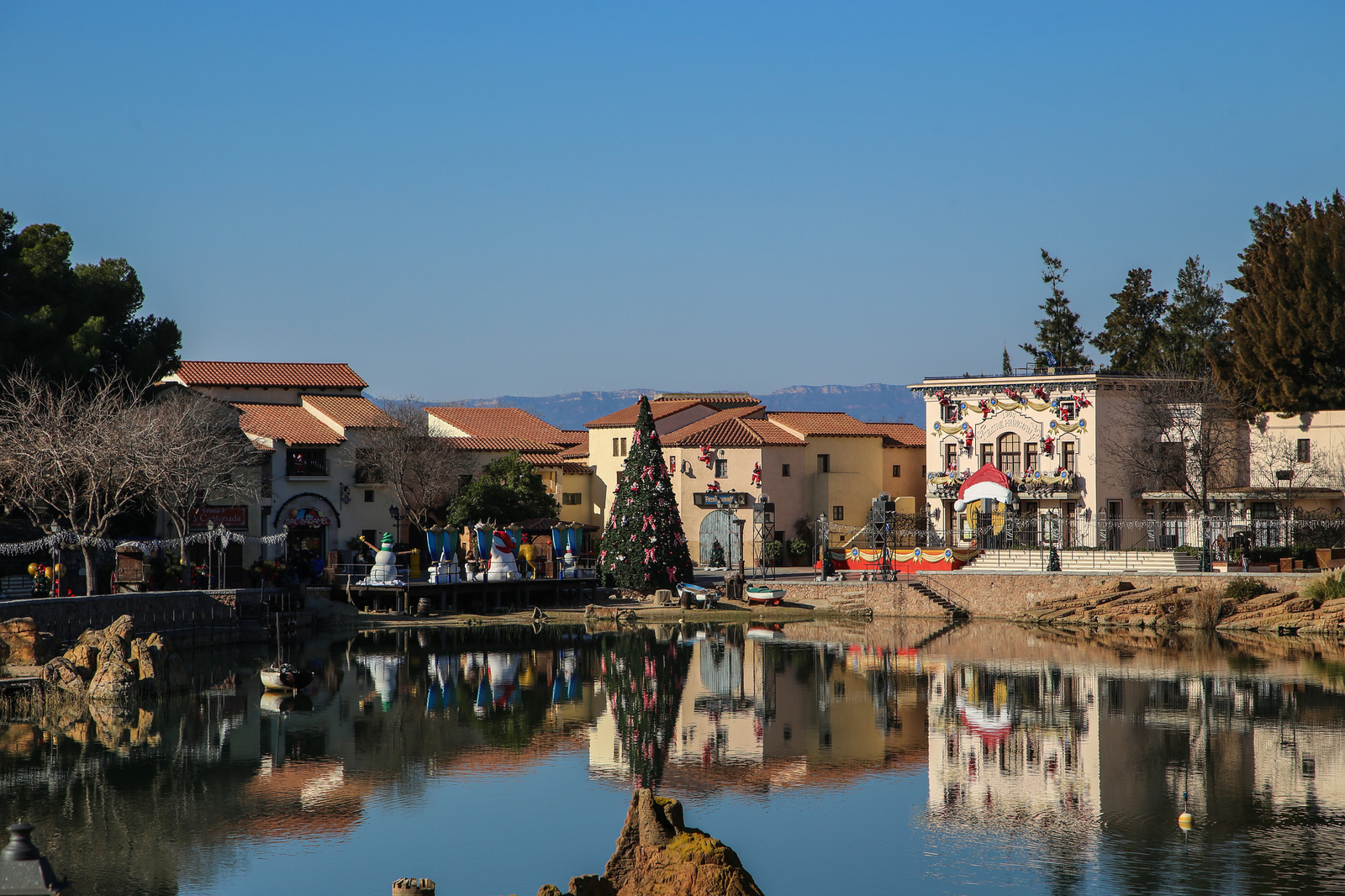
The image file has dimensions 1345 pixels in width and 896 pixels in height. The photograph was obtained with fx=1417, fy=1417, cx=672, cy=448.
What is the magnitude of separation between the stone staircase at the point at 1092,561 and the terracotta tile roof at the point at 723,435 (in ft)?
43.7

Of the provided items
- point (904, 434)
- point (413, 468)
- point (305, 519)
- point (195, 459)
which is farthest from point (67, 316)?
point (904, 434)

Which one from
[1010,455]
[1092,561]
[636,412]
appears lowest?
[1092,561]

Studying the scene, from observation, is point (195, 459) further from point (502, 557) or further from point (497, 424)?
point (497, 424)

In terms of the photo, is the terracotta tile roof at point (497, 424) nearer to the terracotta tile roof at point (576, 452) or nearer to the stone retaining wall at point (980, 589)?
the terracotta tile roof at point (576, 452)

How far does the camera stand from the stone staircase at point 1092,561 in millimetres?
51938

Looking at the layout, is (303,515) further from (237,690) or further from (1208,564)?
(1208,564)

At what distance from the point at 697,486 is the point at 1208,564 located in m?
24.4

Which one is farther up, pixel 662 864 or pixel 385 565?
pixel 385 565

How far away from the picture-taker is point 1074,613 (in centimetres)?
5119

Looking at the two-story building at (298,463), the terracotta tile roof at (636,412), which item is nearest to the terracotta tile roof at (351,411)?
the two-story building at (298,463)

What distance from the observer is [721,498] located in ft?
218

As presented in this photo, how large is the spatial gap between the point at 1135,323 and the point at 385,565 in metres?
42.9

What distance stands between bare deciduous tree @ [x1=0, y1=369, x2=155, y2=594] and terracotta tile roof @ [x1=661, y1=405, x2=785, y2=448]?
90.0 feet

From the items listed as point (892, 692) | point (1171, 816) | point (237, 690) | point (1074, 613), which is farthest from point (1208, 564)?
point (237, 690)
